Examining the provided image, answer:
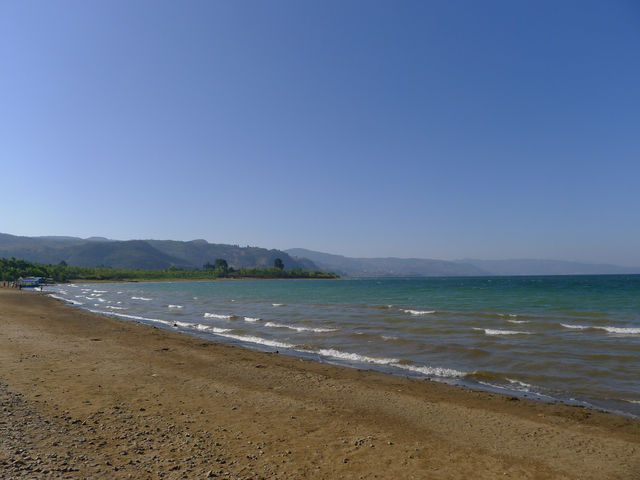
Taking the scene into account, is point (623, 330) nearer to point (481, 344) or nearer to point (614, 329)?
point (614, 329)

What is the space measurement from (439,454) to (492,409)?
3531 millimetres

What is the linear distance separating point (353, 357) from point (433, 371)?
3.67m

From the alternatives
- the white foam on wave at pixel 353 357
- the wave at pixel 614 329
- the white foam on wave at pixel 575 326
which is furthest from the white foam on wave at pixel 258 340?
the wave at pixel 614 329

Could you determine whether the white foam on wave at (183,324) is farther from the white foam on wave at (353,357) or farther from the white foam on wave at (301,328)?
the white foam on wave at (353,357)

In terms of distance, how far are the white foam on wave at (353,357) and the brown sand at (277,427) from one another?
2580mm

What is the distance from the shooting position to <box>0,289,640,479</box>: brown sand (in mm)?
6121

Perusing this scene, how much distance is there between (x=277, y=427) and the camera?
26.0 ft

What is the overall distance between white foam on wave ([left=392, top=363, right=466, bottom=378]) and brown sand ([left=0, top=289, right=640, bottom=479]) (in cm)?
147

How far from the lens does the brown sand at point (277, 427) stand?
612 cm

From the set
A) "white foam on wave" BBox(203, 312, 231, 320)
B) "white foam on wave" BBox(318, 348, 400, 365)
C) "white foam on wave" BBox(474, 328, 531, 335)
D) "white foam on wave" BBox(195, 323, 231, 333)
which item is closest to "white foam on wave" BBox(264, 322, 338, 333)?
"white foam on wave" BBox(195, 323, 231, 333)

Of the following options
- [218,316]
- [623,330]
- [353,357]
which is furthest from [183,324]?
[623,330]

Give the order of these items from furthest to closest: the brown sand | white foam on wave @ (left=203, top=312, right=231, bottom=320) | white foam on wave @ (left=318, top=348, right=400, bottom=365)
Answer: white foam on wave @ (left=203, top=312, right=231, bottom=320) < white foam on wave @ (left=318, top=348, right=400, bottom=365) < the brown sand

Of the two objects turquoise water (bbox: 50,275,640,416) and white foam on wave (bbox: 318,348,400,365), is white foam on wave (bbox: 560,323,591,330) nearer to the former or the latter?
turquoise water (bbox: 50,275,640,416)

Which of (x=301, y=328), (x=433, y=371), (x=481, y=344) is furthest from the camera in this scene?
(x=301, y=328)
